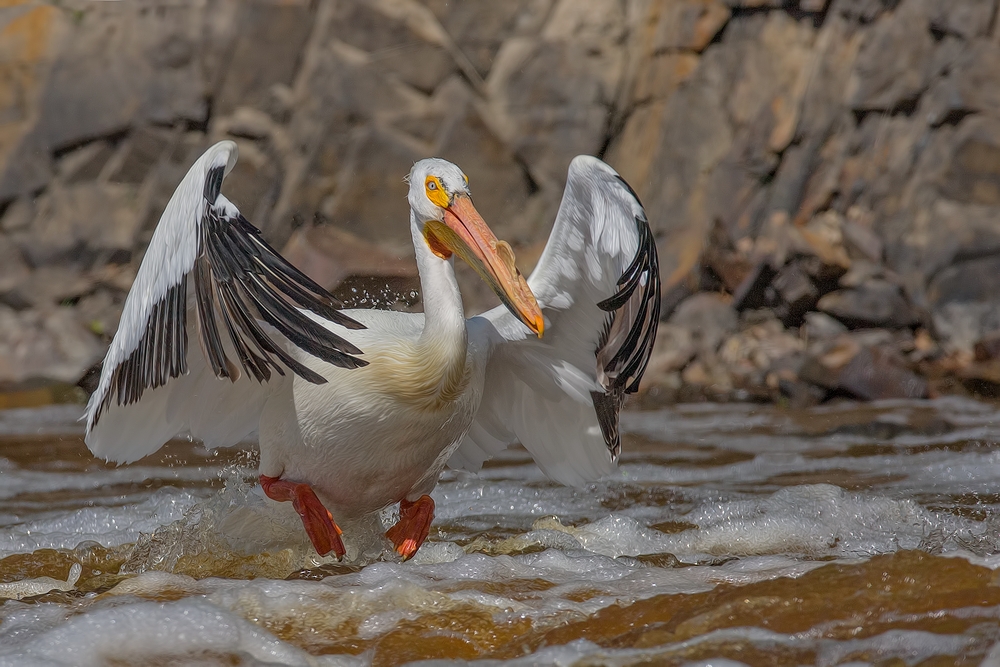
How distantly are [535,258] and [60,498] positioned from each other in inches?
241

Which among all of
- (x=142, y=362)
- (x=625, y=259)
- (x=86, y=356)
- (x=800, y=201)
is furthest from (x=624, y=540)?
(x=86, y=356)

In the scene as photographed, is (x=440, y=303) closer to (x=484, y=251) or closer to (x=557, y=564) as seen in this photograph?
(x=484, y=251)

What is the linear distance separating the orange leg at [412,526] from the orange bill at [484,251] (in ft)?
2.72

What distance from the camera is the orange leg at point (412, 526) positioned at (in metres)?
3.68

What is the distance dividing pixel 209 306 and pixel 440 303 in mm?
731

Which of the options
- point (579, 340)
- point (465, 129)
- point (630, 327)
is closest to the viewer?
point (630, 327)

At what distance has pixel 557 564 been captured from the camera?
128 inches

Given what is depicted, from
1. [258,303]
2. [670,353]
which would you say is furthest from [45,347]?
[258,303]

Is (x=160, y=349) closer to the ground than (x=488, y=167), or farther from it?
closer to the ground

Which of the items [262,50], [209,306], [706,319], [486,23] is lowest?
[706,319]

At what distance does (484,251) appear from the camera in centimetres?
330

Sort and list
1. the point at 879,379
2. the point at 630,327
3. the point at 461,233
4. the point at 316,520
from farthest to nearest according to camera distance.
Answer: the point at 879,379 < the point at 630,327 < the point at 316,520 < the point at 461,233

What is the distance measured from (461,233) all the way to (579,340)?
0.72 metres

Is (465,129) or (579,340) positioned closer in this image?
(579,340)
